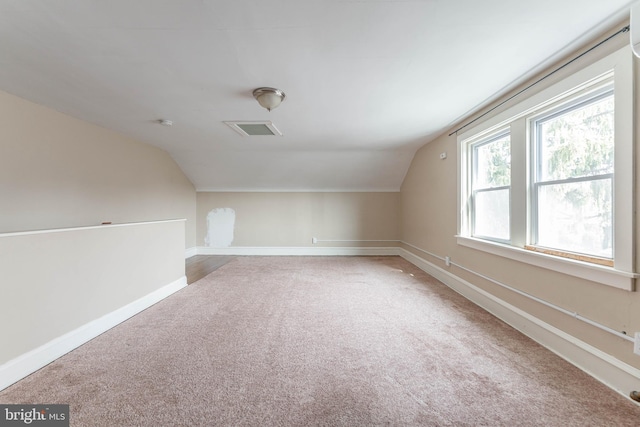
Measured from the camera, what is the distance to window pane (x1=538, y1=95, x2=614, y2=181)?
1.67 m

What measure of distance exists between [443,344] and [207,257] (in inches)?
198

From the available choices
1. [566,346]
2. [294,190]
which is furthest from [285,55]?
[294,190]


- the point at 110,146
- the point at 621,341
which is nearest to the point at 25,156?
the point at 110,146

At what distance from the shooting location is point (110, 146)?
3566 millimetres

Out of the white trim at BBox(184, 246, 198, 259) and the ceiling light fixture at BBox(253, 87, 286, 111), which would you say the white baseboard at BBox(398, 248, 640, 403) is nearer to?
the ceiling light fixture at BBox(253, 87, 286, 111)

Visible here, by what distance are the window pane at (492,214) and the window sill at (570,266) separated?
23 centimetres

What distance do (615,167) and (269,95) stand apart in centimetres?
253

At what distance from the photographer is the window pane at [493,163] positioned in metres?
2.61

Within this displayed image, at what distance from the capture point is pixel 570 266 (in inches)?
69.6

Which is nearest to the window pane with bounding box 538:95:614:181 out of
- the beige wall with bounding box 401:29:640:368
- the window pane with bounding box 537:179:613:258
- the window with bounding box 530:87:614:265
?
the window with bounding box 530:87:614:265

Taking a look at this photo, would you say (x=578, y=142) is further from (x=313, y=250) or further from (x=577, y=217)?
(x=313, y=250)

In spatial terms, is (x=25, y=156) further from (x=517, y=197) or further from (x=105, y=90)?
(x=517, y=197)

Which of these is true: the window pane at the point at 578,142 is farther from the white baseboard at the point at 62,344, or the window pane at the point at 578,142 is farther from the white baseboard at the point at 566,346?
the white baseboard at the point at 62,344

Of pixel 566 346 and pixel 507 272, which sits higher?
pixel 507 272
